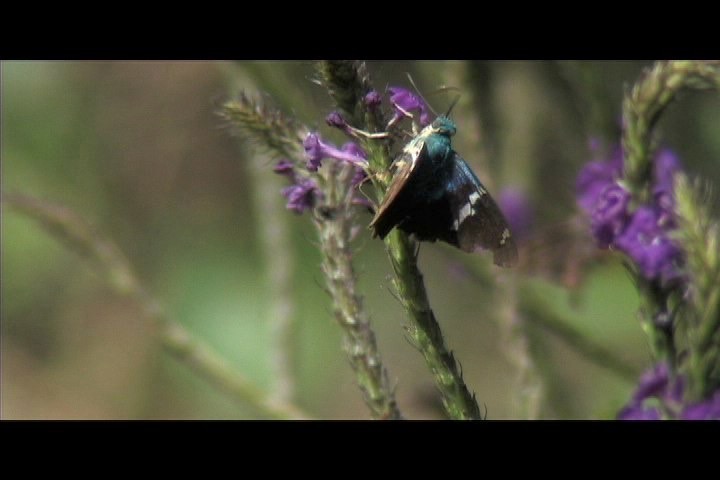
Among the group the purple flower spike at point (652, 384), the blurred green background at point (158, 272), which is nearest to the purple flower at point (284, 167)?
the purple flower spike at point (652, 384)

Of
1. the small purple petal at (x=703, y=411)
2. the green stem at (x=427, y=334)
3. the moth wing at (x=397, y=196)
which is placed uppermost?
the moth wing at (x=397, y=196)

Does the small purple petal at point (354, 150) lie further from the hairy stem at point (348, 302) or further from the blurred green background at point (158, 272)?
the blurred green background at point (158, 272)

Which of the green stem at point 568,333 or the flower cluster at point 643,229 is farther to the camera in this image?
the green stem at point 568,333

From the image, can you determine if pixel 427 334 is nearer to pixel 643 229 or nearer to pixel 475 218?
pixel 475 218

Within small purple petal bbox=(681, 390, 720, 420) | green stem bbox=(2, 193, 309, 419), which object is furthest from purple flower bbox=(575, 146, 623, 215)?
green stem bbox=(2, 193, 309, 419)

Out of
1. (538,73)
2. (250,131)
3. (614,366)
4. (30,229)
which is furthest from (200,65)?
(250,131)

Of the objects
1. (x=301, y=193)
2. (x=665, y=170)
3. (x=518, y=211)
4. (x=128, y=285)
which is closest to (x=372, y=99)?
(x=301, y=193)

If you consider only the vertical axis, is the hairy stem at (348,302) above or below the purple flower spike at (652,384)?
above

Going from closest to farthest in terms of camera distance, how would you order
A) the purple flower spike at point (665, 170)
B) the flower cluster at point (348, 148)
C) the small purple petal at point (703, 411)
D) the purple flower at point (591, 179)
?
1. the small purple petal at point (703, 411)
2. the flower cluster at point (348, 148)
3. the purple flower spike at point (665, 170)
4. the purple flower at point (591, 179)
